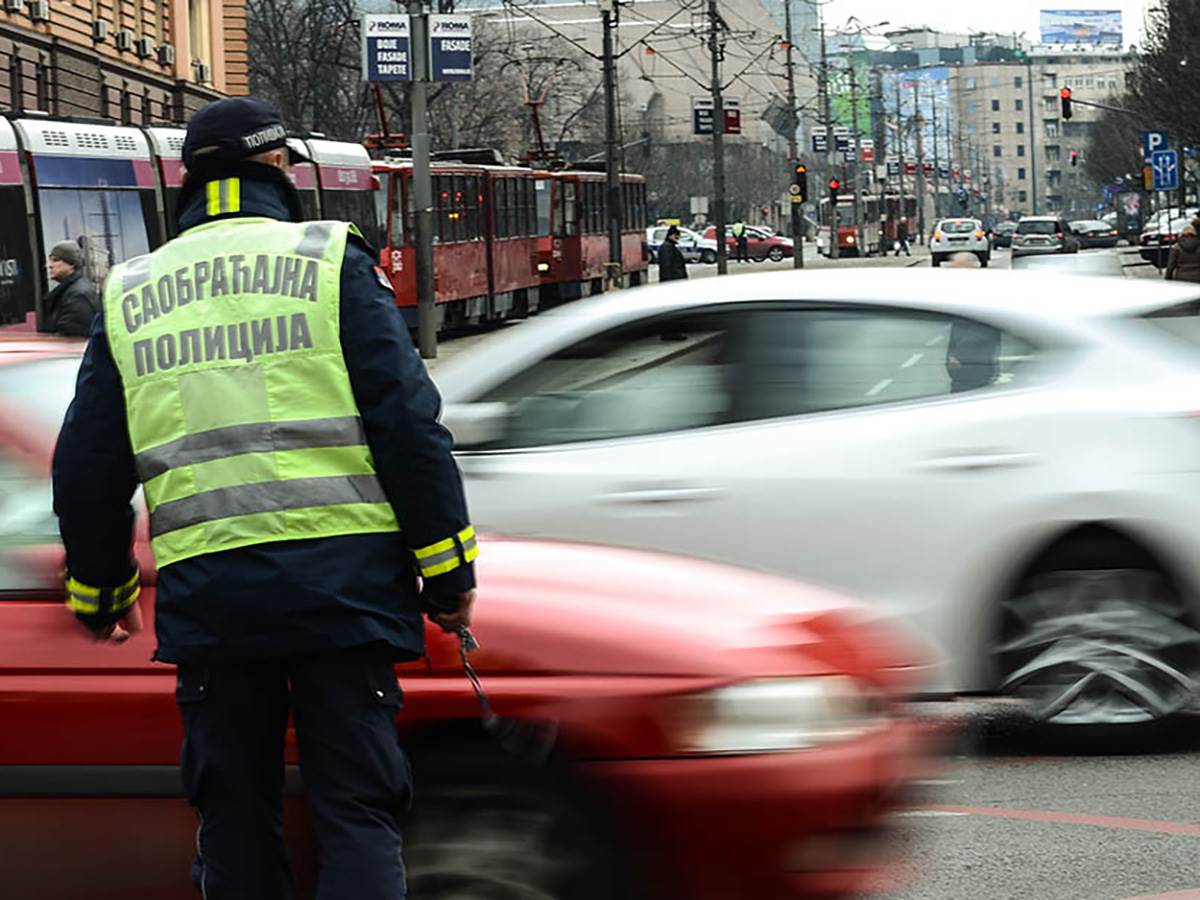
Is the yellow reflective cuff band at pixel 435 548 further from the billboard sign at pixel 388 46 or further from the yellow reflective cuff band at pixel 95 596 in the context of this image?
the billboard sign at pixel 388 46

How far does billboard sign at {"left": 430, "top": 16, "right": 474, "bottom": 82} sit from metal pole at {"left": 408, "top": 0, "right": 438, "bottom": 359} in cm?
11

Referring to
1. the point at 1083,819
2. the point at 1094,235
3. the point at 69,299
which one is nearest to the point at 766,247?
the point at 1094,235

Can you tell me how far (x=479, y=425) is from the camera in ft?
22.9

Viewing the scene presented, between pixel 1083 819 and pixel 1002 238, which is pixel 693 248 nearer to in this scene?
pixel 1002 238

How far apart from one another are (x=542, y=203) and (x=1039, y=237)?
97.3ft

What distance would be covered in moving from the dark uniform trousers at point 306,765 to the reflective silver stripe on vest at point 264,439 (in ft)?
1.10

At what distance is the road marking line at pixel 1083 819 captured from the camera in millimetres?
5746

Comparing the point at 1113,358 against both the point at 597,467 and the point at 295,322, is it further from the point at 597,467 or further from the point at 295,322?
the point at 295,322

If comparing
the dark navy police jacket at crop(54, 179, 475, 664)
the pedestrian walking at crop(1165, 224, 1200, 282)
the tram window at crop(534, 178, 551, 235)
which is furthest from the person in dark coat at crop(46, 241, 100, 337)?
the tram window at crop(534, 178, 551, 235)

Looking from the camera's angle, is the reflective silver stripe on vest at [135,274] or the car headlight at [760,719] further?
the car headlight at [760,719]

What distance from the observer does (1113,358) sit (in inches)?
263

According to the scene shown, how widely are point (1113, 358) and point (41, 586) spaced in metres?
3.45

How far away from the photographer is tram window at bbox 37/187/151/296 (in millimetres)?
24172

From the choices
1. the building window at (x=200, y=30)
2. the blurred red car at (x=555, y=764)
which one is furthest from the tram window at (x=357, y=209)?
the blurred red car at (x=555, y=764)
